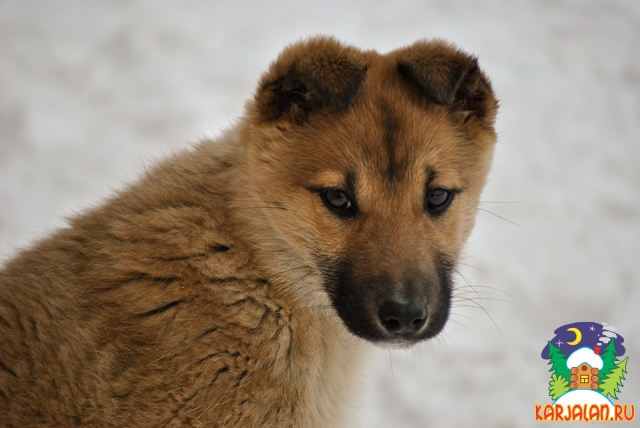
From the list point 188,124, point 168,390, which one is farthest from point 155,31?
point 168,390

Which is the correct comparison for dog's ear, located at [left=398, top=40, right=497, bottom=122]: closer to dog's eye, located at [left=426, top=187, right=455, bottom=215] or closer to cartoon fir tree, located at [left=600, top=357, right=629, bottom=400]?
dog's eye, located at [left=426, top=187, right=455, bottom=215]

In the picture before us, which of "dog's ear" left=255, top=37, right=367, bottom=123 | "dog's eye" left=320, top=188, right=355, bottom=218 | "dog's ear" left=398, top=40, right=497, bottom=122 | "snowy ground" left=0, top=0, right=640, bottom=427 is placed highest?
"snowy ground" left=0, top=0, right=640, bottom=427

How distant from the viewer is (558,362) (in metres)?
5.84

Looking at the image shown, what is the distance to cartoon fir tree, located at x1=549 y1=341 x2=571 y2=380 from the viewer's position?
18.7 ft

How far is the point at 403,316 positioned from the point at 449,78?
128 centimetres

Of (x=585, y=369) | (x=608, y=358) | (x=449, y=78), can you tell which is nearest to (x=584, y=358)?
(x=585, y=369)

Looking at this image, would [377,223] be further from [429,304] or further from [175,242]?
[175,242]

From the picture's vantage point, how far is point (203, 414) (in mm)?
3967

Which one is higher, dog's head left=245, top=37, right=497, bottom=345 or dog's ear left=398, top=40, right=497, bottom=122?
dog's ear left=398, top=40, right=497, bottom=122

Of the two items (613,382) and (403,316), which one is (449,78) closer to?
(403,316)

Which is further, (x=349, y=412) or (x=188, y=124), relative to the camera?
(x=188, y=124)

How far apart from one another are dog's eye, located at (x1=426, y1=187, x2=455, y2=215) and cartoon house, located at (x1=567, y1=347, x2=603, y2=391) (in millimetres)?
1967

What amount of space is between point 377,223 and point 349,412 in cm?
127

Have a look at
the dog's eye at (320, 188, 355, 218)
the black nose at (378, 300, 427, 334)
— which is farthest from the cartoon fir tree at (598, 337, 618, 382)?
the dog's eye at (320, 188, 355, 218)
